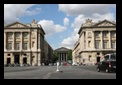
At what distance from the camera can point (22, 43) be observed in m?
122

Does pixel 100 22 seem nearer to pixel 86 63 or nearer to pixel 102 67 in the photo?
pixel 86 63

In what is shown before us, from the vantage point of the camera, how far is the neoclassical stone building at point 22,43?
119125 millimetres

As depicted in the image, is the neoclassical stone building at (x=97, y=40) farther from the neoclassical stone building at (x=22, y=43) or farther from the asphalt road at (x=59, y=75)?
the asphalt road at (x=59, y=75)

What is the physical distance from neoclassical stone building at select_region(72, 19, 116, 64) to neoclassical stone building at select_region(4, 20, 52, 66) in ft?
70.7

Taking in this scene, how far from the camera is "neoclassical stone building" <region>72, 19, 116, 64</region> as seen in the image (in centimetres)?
11775

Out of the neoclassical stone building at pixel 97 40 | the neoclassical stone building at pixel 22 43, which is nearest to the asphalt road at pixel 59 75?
the neoclassical stone building at pixel 97 40

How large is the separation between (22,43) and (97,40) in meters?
35.4

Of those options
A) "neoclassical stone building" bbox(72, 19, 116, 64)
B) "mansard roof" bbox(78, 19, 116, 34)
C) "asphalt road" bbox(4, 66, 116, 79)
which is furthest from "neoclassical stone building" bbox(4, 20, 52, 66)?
"asphalt road" bbox(4, 66, 116, 79)

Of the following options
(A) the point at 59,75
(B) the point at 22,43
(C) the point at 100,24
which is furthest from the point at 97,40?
(A) the point at 59,75

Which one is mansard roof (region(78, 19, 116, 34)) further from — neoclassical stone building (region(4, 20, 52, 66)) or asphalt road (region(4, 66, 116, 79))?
asphalt road (region(4, 66, 116, 79))

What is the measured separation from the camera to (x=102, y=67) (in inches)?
1278
